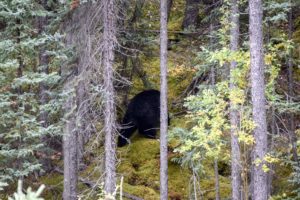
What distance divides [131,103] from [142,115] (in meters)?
0.51

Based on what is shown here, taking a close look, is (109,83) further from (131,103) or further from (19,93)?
(131,103)

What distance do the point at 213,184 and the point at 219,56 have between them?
5619 millimetres

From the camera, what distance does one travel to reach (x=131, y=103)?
1526 cm

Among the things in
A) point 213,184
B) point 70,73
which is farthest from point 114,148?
point 213,184

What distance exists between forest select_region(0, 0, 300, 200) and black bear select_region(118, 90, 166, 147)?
0.13 ft

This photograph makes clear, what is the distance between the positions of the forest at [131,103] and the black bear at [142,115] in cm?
4

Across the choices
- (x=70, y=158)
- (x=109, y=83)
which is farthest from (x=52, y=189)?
(x=109, y=83)

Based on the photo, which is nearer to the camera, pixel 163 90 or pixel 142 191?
pixel 163 90

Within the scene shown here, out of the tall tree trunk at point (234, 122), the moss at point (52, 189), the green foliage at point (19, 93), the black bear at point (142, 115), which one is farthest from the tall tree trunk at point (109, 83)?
the black bear at point (142, 115)

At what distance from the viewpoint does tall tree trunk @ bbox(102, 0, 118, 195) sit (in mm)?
10805

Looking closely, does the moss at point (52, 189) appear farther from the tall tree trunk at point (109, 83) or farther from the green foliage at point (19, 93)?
the tall tree trunk at point (109, 83)

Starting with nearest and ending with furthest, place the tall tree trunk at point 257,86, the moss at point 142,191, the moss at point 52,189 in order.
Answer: the tall tree trunk at point 257,86 < the moss at point 52,189 < the moss at point 142,191

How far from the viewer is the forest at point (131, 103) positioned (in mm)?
10141

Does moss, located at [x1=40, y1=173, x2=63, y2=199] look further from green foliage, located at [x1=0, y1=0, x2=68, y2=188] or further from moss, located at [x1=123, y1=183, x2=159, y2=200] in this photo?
green foliage, located at [x1=0, y1=0, x2=68, y2=188]
